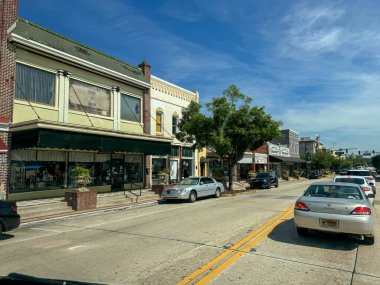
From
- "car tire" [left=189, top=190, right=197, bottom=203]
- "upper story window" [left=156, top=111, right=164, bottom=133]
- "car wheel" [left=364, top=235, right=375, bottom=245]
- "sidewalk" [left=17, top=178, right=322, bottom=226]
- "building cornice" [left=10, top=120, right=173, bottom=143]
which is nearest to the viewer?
"car wheel" [left=364, top=235, right=375, bottom=245]

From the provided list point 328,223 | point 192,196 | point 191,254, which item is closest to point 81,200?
point 192,196

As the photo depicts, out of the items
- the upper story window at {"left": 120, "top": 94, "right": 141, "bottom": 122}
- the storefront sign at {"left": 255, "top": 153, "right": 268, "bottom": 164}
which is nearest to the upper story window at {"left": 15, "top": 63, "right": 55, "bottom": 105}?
the upper story window at {"left": 120, "top": 94, "right": 141, "bottom": 122}

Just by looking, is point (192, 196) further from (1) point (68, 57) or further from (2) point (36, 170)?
(1) point (68, 57)

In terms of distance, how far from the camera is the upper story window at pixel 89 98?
61.6 feet

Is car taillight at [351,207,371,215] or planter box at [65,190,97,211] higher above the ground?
car taillight at [351,207,371,215]

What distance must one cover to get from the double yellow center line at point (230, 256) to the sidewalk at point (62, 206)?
8077 mm

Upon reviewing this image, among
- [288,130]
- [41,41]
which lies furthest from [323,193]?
[288,130]

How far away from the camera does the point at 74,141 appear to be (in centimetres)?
1571

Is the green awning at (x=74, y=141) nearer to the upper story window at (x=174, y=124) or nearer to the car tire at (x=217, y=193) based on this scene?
the car tire at (x=217, y=193)

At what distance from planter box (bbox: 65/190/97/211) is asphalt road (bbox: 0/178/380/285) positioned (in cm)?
400

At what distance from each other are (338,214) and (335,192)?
132cm

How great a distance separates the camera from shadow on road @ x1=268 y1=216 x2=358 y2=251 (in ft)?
25.8

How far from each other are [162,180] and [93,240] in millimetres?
13682

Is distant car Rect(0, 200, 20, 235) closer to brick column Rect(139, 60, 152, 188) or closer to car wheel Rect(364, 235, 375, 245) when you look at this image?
car wheel Rect(364, 235, 375, 245)
